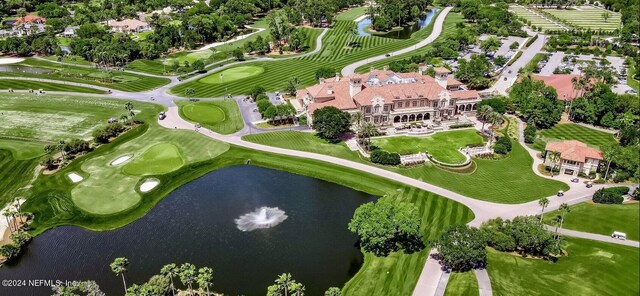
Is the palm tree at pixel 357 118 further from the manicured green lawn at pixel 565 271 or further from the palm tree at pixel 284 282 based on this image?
the palm tree at pixel 284 282

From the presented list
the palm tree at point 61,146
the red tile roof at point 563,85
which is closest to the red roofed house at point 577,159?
the red tile roof at point 563,85

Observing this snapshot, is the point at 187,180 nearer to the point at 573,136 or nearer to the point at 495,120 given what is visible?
the point at 495,120

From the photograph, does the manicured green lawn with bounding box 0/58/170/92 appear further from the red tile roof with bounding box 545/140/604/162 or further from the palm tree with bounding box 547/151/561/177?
the red tile roof with bounding box 545/140/604/162

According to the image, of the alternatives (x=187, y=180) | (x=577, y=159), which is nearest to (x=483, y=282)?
(x=577, y=159)

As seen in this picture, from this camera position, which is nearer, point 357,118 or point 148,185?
point 148,185

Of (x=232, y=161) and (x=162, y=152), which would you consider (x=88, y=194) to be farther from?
(x=232, y=161)
